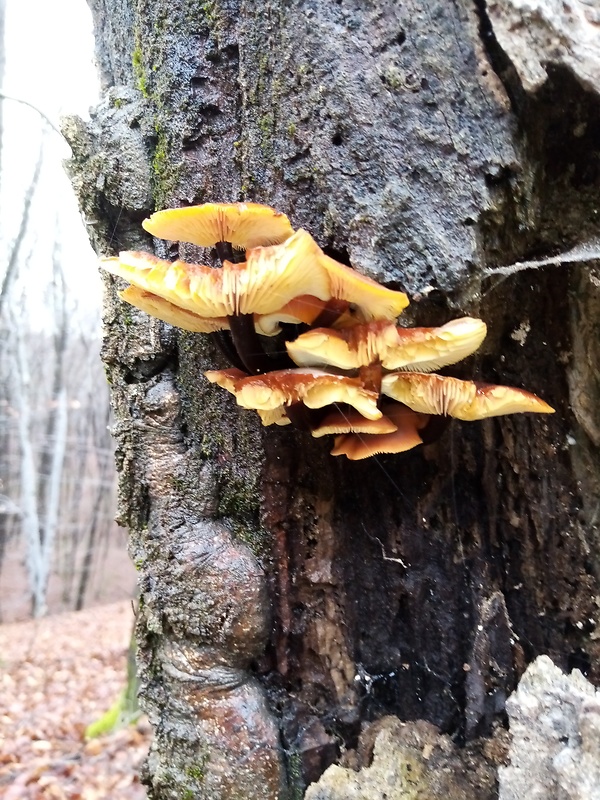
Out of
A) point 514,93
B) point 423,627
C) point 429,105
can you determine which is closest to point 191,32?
point 429,105

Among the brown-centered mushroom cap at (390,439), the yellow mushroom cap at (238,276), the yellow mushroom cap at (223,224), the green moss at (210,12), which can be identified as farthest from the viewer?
the green moss at (210,12)

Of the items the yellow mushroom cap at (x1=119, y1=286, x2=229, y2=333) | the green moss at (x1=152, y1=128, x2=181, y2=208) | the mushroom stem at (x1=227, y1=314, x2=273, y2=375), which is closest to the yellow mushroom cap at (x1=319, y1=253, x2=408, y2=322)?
the mushroom stem at (x1=227, y1=314, x2=273, y2=375)

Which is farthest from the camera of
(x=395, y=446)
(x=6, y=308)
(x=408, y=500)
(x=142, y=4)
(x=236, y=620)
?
(x=6, y=308)

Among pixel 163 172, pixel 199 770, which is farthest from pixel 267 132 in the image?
pixel 199 770

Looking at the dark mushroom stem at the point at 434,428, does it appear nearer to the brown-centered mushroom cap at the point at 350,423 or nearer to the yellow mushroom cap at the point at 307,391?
the brown-centered mushroom cap at the point at 350,423

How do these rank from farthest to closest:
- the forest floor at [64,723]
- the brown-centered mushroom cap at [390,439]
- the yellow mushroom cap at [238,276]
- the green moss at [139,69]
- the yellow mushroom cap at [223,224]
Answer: the forest floor at [64,723], the green moss at [139,69], the brown-centered mushroom cap at [390,439], the yellow mushroom cap at [223,224], the yellow mushroom cap at [238,276]

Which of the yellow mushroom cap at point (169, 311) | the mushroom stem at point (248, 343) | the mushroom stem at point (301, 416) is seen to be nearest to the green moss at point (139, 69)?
the yellow mushroom cap at point (169, 311)

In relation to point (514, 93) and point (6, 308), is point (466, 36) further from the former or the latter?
point (6, 308)
